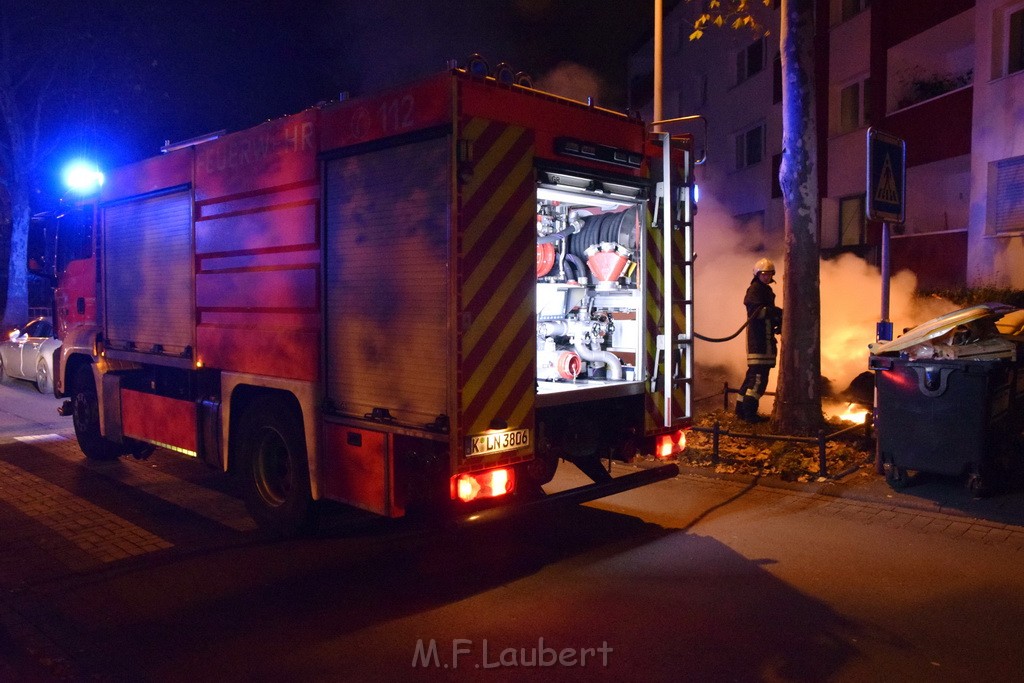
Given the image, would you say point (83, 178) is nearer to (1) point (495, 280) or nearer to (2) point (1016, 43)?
(1) point (495, 280)

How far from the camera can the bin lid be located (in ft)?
22.0

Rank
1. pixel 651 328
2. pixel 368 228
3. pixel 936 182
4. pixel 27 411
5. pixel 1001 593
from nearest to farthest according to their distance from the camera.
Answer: pixel 1001 593 → pixel 368 228 → pixel 651 328 → pixel 27 411 → pixel 936 182

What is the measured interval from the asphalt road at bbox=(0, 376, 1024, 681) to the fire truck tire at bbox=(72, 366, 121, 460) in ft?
4.51

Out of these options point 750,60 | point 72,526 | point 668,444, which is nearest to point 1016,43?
point 750,60

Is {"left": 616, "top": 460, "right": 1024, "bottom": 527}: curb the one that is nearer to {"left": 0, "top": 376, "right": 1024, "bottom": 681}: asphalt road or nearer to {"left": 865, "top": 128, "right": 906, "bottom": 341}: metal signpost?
{"left": 0, "top": 376, "right": 1024, "bottom": 681}: asphalt road

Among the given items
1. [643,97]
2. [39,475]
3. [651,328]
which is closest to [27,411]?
[39,475]

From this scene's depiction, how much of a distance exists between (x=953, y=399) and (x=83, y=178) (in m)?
8.33

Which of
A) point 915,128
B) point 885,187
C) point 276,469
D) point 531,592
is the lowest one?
point 531,592

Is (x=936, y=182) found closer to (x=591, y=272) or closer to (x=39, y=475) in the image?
(x=591, y=272)

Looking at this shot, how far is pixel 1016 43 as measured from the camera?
1351cm

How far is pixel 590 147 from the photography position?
5.34m

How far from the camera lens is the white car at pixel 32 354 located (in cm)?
1467

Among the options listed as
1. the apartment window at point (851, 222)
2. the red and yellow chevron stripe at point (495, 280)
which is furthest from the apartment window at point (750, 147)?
the red and yellow chevron stripe at point (495, 280)

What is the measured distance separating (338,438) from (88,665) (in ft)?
6.27
